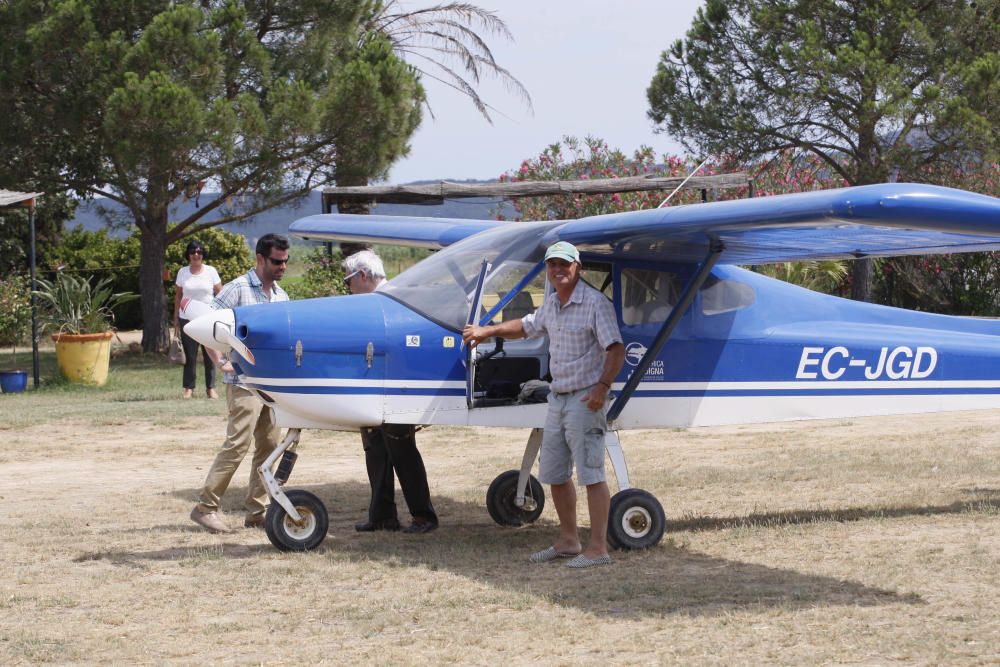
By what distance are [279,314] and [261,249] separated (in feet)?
3.99

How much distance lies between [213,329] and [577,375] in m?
2.17

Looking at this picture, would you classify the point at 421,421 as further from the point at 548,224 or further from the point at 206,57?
the point at 206,57

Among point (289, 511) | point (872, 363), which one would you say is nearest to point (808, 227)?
point (872, 363)

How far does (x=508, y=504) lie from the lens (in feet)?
28.7

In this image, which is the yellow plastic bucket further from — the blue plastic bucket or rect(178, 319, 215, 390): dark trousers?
rect(178, 319, 215, 390): dark trousers

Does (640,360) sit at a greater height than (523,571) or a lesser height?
greater

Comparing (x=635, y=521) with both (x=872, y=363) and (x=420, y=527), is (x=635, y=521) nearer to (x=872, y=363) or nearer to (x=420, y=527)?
(x=420, y=527)

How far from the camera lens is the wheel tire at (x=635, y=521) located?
7512 millimetres

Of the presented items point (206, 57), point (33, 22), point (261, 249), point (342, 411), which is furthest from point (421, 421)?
point (33, 22)

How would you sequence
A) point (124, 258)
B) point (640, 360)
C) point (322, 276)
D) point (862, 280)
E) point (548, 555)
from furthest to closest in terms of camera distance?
1. point (124, 258)
2. point (862, 280)
3. point (322, 276)
4. point (640, 360)
5. point (548, 555)

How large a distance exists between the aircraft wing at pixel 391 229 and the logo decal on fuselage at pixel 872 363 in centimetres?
292

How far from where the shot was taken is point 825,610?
5859 millimetres

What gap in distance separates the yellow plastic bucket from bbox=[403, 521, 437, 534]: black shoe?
10.7m

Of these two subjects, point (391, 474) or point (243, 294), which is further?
point (391, 474)
